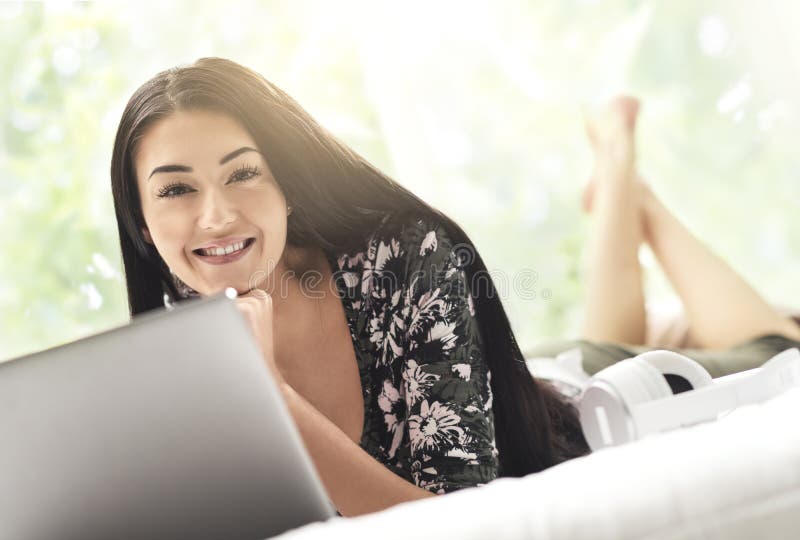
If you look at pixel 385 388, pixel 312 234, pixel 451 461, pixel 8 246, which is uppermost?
pixel 8 246

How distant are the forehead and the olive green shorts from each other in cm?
88

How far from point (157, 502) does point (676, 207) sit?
253 centimetres

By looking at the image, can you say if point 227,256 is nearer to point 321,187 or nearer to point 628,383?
point 321,187

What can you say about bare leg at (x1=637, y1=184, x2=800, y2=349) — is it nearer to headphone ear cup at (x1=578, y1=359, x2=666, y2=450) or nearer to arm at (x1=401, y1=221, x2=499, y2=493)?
arm at (x1=401, y1=221, x2=499, y2=493)

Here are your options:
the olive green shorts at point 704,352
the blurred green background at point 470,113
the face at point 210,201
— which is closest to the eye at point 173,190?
the face at point 210,201

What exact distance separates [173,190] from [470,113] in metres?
1.79

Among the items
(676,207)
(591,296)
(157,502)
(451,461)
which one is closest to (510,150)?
(676,207)

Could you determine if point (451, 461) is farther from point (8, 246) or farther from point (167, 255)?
point (8, 246)

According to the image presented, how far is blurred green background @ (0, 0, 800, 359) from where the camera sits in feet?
8.38

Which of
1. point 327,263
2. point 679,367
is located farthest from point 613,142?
point 679,367

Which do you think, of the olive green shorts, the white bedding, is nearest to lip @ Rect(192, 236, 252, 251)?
the white bedding

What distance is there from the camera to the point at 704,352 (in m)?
1.75

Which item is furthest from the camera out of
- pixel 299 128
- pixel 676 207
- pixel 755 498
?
pixel 676 207

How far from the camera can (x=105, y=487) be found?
0.67 m
